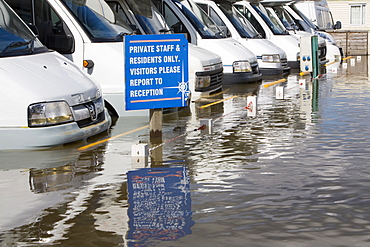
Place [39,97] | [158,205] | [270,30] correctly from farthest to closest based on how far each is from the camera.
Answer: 1. [270,30]
2. [39,97]
3. [158,205]

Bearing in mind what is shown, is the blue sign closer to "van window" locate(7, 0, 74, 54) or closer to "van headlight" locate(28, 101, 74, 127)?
"van headlight" locate(28, 101, 74, 127)

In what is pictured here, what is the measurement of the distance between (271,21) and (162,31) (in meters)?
11.0

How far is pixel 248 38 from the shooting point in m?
22.0

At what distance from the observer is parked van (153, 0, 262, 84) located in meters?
17.3

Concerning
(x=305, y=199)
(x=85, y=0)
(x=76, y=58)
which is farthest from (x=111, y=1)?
(x=305, y=199)

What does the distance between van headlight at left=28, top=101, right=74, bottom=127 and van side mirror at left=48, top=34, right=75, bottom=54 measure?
2.09m

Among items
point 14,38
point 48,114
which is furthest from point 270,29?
point 48,114

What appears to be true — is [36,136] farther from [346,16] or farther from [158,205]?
[346,16]

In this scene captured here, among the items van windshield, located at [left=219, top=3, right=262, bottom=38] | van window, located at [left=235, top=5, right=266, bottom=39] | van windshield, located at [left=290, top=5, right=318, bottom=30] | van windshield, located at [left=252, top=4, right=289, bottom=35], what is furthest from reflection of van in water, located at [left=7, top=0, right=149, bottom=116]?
van windshield, located at [left=290, top=5, right=318, bottom=30]

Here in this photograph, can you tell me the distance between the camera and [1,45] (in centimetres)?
980

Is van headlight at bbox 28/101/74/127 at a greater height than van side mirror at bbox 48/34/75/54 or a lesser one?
lesser

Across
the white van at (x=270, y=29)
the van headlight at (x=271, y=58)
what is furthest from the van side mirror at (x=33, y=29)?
the white van at (x=270, y=29)

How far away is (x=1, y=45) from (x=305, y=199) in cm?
476

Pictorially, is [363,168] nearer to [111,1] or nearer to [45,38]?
[45,38]
